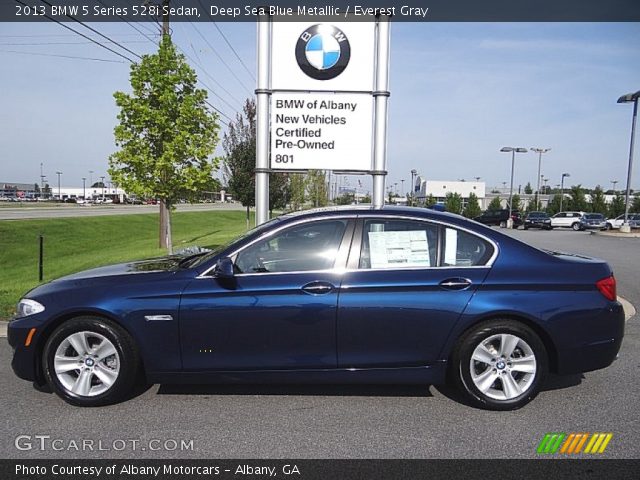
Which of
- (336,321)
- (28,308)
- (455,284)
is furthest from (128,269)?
(455,284)

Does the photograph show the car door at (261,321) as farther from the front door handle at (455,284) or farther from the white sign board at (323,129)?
the white sign board at (323,129)

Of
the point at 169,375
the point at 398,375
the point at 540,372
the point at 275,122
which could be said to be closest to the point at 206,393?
the point at 169,375

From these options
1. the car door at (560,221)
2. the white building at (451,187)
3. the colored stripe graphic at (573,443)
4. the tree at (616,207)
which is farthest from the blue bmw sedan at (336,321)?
the white building at (451,187)

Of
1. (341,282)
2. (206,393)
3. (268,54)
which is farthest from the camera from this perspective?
(268,54)

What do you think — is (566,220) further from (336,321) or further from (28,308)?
(28,308)

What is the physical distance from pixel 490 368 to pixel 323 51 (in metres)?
6.52

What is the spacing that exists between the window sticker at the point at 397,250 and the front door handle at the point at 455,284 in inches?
7.9

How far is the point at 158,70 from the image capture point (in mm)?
9680

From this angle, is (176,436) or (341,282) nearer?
(176,436)

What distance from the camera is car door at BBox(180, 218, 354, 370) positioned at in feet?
12.9

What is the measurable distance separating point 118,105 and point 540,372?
865cm

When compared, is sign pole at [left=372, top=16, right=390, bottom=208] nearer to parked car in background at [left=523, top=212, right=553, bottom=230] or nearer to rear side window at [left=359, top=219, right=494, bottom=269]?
rear side window at [left=359, top=219, right=494, bottom=269]

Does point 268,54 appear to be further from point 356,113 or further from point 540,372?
point 540,372
